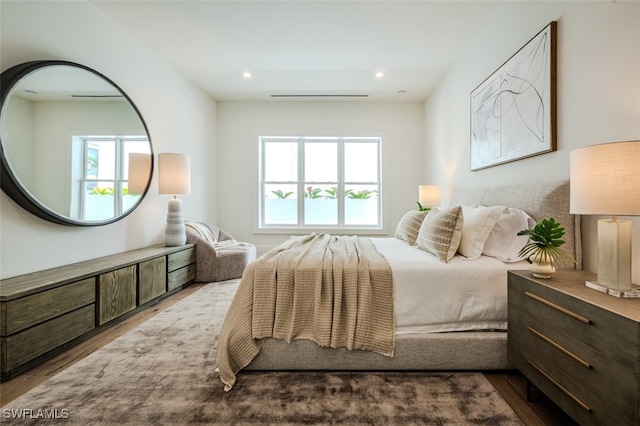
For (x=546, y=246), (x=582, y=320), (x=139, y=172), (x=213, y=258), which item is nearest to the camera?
(x=582, y=320)

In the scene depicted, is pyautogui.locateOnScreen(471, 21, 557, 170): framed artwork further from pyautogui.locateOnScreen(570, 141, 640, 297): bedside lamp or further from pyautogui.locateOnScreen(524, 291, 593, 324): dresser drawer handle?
pyautogui.locateOnScreen(524, 291, 593, 324): dresser drawer handle

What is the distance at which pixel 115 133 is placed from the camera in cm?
274

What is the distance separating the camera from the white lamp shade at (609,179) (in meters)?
1.08

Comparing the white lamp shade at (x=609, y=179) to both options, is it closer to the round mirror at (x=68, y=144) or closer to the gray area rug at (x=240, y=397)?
the gray area rug at (x=240, y=397)

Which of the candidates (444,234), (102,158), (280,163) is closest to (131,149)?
(102,158)

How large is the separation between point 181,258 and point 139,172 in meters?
1.07

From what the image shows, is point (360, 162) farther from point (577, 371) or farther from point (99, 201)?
point (577, 371)

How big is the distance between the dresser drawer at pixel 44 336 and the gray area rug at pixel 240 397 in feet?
0.76

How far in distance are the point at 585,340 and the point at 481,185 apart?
7.01ft

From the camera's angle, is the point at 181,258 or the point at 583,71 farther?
the point at 181,258

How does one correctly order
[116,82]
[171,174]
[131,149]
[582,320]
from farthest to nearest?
[171,174] → [131,149] → [116,82] → [582,320]

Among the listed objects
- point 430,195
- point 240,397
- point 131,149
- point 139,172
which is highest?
point 131,149

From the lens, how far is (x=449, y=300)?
1645 millimetres

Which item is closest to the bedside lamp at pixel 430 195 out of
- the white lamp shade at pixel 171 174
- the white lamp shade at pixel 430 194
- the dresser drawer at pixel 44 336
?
the white lamp shade at pixel 430 194
